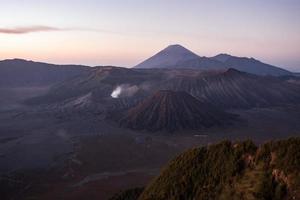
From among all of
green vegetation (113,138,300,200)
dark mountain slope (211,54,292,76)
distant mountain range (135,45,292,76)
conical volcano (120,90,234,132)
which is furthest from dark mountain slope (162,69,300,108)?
dark mountain slope (211,54,292,76)

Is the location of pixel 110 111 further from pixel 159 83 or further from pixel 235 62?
pixel 235 62

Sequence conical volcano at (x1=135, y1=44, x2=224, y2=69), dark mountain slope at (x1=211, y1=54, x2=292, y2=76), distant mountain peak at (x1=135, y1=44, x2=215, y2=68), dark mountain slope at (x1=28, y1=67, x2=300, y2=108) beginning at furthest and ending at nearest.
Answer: distant mountain peak at (x1=135, y1=44, x2=215, y2=68), conical volcano at (x1=135, y1=44, x2=224, y2=69), dark mountain slope at (x1=211, y1=54, x2=292, y2=76), dark mountain slope at (x1=28, y1=67, x2=300, y2=108)

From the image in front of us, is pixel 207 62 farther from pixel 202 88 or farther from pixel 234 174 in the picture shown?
pixel 234 174

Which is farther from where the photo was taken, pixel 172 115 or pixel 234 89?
pixel 234 89

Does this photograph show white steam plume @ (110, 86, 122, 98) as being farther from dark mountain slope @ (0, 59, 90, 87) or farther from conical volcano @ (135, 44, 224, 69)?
conical volcano @ (135, 44, 224, 69)

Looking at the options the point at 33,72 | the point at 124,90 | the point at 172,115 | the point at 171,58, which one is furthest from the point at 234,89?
the point at 171,58

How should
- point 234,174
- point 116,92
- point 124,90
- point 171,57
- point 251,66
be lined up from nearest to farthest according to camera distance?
1. point 234,174
2. point 116,92
3. point 124,90
4. point 251,66
5. point 171,57

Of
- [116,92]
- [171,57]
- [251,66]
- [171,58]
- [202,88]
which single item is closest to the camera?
[202,88]
